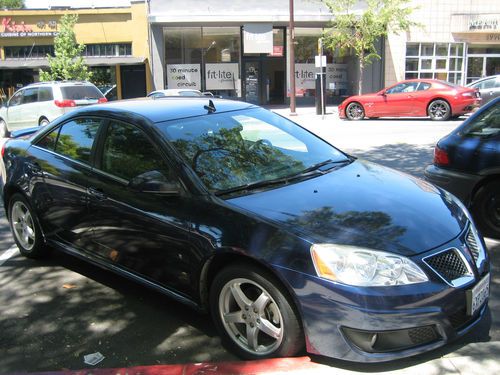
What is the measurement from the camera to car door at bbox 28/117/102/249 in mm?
4336

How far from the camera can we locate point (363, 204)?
3350 mm

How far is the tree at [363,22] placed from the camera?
2384cm

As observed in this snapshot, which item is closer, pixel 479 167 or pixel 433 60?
pixel 479 167

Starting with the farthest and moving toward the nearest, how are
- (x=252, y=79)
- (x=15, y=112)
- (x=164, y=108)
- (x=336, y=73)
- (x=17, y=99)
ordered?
(x=336, y=73) → (x=252, y=79) → (x=17, y=99) → (x=15, y=112) → (x=164, y=108)

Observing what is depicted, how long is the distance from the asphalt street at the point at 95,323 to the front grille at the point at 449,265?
1.61ft

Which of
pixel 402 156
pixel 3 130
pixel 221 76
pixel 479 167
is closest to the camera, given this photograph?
pixel 479 167

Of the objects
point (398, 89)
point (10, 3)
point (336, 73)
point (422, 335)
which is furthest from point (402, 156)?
point (10, 3)

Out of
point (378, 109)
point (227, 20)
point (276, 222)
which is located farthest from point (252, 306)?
point (227, 20)

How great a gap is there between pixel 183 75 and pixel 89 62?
16.3ft

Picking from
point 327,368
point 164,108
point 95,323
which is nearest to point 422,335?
point 327,368

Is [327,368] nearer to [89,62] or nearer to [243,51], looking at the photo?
[243,51]

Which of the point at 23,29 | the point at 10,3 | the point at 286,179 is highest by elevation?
the point at 10,3

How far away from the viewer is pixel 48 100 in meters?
15.3

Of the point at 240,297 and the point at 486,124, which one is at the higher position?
the point at 486,124
